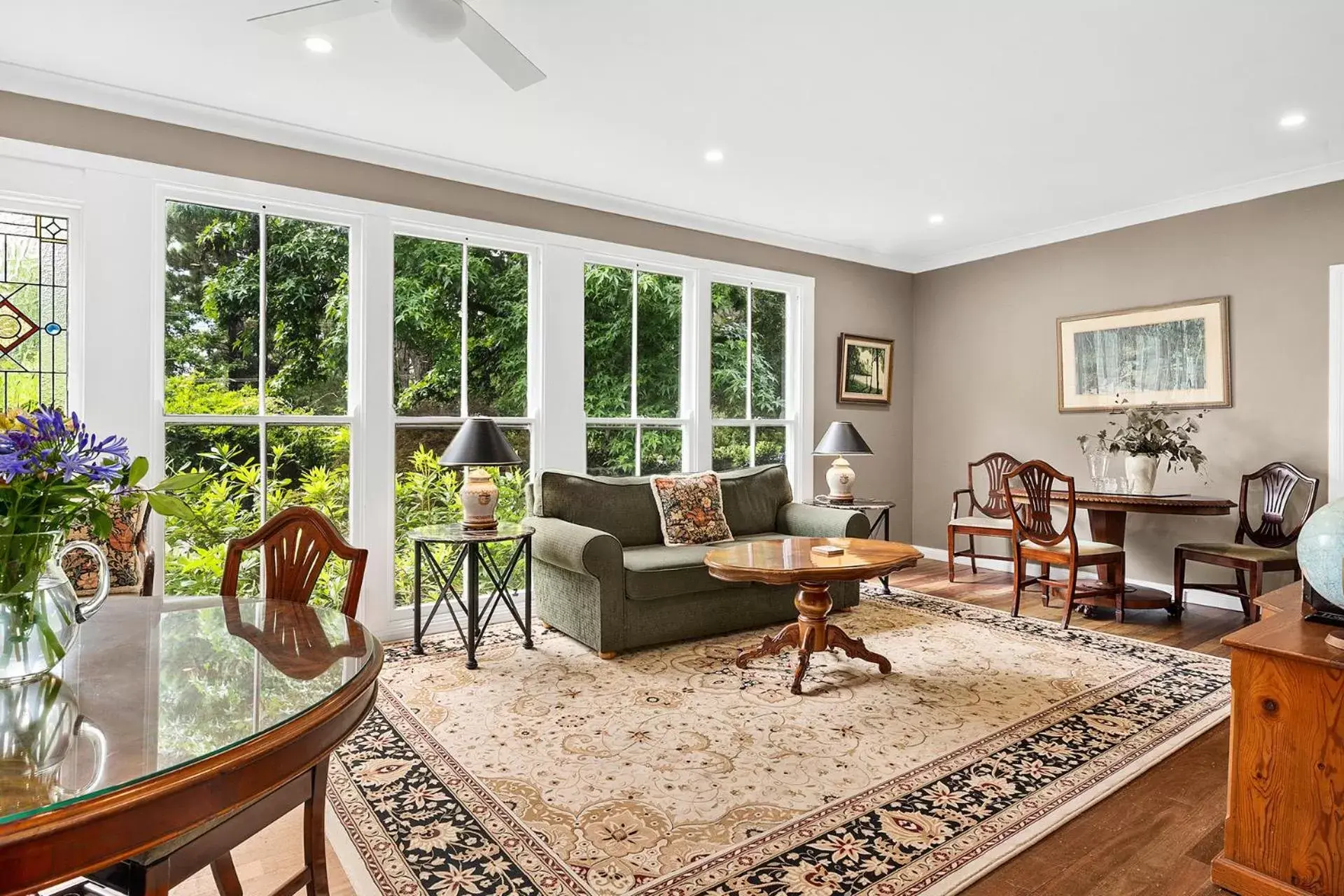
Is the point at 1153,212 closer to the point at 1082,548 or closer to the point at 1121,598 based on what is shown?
the point at 1082,548

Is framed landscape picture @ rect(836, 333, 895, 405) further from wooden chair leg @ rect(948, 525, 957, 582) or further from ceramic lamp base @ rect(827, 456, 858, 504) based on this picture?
wooden chair leg @ rect(948, 525, 957, 582)

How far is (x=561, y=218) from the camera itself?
471 centimetres

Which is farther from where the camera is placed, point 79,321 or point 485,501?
point 485,501

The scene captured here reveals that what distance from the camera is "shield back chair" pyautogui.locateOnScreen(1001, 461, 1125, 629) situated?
4340 millimetres

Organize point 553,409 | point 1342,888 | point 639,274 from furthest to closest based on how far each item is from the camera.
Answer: point 639,274
point 553,409
point 1342,888

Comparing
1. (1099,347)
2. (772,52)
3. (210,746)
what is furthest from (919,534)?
(210,746)

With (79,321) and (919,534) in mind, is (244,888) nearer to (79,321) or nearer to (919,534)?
(79,321)

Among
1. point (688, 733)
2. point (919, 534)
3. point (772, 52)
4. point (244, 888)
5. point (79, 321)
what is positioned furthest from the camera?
point (919, 534)

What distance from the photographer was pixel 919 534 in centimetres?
665

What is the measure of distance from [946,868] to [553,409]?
11.0 ft

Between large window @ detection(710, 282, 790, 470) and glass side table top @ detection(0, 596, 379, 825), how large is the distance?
13.5 feet

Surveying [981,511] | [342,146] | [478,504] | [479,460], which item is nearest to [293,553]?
[479,460]

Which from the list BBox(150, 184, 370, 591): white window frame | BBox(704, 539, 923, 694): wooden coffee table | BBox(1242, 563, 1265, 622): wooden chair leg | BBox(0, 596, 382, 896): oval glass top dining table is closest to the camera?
BBox(0, 596, 382, 896): oval glass top dining table

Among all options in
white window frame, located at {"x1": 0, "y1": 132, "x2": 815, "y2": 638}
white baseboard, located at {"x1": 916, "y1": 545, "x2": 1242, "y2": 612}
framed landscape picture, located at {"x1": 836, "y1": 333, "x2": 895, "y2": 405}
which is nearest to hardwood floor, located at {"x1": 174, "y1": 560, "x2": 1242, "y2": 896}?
white baseboard, located at {"x1": 916, "y1": 545, "x2": 1242, "y2": 612}
